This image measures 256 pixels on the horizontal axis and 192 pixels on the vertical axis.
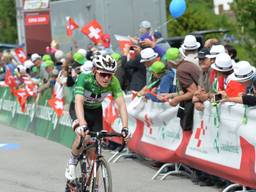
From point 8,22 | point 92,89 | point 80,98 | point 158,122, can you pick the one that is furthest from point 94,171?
point 8,22

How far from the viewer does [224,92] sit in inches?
360

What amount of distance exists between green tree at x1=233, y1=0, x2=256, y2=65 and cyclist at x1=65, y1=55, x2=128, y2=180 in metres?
11.8

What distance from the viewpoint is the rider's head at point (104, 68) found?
773 cm

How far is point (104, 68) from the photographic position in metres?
7.71

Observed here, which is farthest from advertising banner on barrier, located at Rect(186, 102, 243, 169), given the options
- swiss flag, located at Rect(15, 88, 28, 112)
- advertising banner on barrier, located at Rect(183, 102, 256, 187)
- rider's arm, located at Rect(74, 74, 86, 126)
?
swiss flag, located at Rect(15, 88, 28, 112)

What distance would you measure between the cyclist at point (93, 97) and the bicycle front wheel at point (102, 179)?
14.6 inches

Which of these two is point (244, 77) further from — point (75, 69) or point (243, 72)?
point (75, 69)

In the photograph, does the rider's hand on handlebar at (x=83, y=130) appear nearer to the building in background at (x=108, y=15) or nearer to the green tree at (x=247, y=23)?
the building in background at (x=108, y=15)

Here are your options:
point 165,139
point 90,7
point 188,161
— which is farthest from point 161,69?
point 90,7

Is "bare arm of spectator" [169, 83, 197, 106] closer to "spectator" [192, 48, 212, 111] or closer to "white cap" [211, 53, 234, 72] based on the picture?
"spectator" [192, 48, 212, 111]

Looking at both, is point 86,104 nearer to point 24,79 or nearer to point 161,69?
point 161,69

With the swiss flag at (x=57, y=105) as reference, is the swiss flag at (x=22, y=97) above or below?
below

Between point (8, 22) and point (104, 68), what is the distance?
4609 cm

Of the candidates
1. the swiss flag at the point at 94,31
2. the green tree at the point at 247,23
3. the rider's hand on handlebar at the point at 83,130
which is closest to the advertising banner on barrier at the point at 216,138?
the rider's hand on handlebar at the point at 83,130
